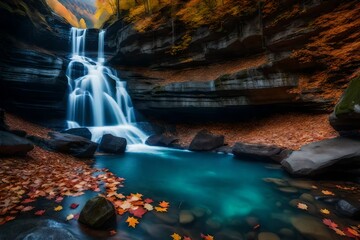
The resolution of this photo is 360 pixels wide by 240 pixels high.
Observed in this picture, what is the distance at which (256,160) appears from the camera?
834 cm

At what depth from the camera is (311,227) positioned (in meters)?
3.49

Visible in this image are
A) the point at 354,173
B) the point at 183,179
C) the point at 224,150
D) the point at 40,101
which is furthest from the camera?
the point at 40,101

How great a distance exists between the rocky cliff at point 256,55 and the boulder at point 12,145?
28.3ft

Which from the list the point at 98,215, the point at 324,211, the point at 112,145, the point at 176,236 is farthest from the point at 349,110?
the point at 112,145

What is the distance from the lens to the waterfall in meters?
13.0

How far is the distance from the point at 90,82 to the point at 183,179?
38.8 ft

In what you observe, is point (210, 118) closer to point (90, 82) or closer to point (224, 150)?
point (224, 150)

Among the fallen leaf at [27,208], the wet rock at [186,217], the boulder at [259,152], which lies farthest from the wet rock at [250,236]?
the boulder at [259,152]

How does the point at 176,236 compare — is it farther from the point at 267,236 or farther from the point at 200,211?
the point at 267,236

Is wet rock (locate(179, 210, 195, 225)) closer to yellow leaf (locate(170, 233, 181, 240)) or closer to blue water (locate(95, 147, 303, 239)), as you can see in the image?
blue water (locate(95, 147, 303, 239))

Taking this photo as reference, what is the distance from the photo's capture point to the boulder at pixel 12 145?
5.45m

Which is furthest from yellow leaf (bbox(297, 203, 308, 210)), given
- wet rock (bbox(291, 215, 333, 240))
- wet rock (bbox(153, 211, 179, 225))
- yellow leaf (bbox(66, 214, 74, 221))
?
yellow leaf (bbox(66, 214, 74, 221))

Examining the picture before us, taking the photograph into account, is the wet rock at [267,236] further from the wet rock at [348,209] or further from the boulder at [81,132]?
the boulder at [81,132]

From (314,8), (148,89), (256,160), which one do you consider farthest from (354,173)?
(148,89)
